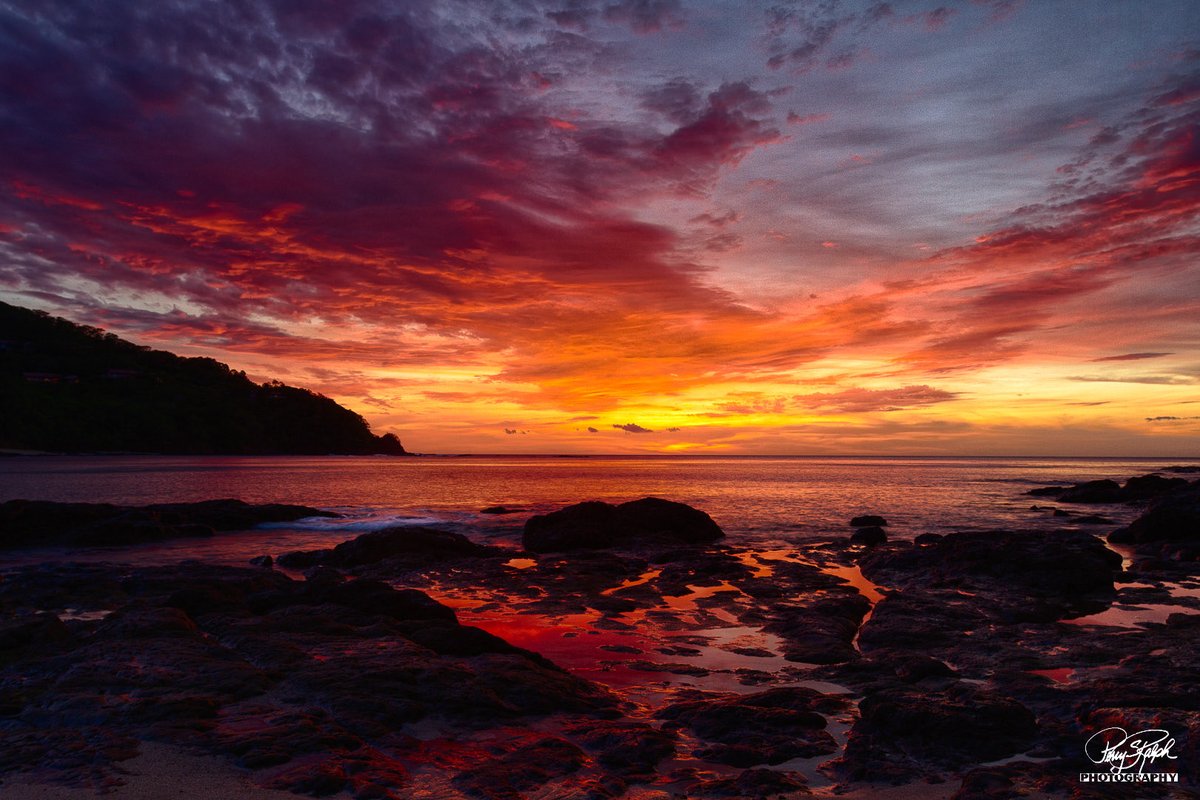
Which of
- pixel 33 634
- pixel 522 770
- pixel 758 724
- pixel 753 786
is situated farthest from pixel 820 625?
pixel 33 634

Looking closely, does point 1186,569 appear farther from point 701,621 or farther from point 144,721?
point 144,721

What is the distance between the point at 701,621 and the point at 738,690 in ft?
14.4

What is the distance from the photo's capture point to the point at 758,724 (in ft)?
24.5

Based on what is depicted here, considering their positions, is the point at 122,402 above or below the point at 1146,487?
above

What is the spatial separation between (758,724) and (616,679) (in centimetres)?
290

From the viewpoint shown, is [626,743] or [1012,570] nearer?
[626,743]

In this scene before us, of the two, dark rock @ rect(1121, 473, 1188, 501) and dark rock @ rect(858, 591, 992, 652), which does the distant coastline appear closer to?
dark rock @ rect(858, 591, 992, 652)

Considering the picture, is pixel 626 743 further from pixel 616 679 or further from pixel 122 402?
pixel 122 402

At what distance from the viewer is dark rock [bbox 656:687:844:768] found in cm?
688

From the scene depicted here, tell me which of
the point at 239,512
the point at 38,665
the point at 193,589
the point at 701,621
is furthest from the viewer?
the point at 239,512

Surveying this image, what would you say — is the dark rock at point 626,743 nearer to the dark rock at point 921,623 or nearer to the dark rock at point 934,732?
the dark rock at point 934,732

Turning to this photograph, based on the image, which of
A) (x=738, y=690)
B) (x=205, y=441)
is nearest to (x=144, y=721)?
(x=738, y=690)

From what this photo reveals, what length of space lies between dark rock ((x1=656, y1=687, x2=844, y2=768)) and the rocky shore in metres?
0.03

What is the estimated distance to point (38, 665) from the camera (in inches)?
349
